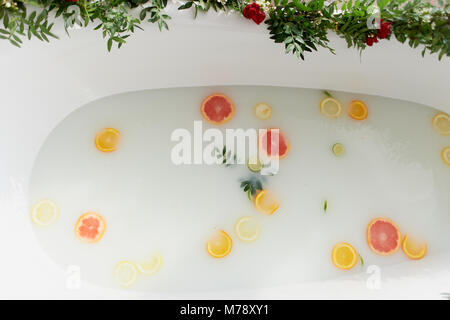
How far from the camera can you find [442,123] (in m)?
1.76

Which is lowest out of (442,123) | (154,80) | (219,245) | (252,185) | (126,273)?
(126,273)

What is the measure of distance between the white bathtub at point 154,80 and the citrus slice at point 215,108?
0.25 feet

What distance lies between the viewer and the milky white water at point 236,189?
5.25ft

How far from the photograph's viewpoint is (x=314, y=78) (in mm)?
1662

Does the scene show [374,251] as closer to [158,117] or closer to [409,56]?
[409,56]

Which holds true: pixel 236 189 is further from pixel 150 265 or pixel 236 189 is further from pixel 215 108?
pixel 150 265

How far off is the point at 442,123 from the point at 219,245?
115 centimetres

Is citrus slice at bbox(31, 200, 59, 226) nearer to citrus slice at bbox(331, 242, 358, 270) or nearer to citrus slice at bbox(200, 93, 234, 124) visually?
citrus slice at bbox(200, 93, 234, 124)

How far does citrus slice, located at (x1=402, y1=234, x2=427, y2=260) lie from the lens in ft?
5.35

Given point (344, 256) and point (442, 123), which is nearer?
point (344, 256)

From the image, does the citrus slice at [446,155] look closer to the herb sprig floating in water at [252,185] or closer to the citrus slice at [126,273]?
the herb sprig floating in water at [252,185]

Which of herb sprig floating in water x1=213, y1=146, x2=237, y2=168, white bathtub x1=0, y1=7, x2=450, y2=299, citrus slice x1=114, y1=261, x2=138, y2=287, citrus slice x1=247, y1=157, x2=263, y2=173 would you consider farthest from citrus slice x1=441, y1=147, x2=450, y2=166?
citrus slice x1=114, y1=261, x2=138, y2=287

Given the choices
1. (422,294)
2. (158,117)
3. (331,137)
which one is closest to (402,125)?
(331,137)

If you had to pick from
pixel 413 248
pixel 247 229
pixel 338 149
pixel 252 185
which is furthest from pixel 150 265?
pixel 413 248
